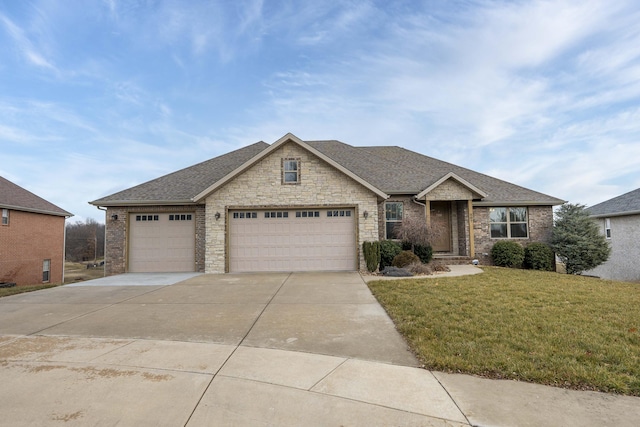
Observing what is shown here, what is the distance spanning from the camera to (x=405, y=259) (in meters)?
12.6

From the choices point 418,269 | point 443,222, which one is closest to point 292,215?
point 418,269

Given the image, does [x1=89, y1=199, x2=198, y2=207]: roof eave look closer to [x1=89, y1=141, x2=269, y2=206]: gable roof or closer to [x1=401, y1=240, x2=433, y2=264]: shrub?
[x1=89, y1=141, x2=269, y2=206]: gable roof

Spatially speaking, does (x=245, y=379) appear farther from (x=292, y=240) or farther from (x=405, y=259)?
(x=405, y=259)

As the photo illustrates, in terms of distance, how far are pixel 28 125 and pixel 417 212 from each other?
20096 millimetres

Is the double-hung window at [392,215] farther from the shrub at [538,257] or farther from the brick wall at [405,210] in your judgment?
the shrub at [538,257]

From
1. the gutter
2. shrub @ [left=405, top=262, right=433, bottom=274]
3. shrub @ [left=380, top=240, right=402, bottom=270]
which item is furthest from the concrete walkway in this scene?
the gutter

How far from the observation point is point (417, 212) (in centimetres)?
1512

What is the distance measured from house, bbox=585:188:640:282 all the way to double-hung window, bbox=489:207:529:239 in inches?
149

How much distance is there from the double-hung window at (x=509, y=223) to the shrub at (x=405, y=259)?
5401mm

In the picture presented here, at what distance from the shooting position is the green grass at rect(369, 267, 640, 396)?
3.72 meters

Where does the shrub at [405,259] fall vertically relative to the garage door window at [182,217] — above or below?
below

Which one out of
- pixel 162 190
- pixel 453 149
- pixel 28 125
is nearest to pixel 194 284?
pixel 162 190

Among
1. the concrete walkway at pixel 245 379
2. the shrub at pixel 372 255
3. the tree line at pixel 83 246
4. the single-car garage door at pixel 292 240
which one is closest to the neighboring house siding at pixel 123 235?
the single-car garage door at pixel 292 240

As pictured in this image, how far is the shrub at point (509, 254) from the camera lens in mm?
14250
